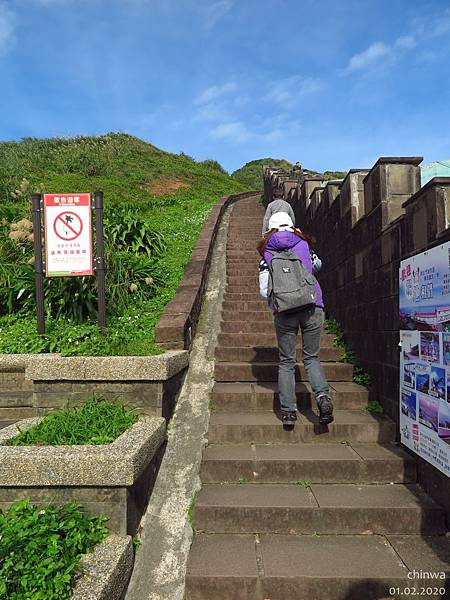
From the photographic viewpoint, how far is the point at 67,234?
397cm

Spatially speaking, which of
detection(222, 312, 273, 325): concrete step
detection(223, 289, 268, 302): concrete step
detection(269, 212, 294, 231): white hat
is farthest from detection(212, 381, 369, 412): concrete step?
detection(223, 289, 268, 302): concrete step

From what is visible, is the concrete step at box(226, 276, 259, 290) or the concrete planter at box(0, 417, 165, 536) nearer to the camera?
the concrete planter at box(0, 417, 165, 536)

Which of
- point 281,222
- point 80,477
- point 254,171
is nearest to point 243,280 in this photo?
point 281,222

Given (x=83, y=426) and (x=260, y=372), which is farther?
(x=260, y=372)

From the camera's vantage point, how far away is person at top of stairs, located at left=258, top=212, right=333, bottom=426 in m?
3.25

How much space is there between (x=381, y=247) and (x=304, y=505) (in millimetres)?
2320

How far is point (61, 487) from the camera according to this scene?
91.7 inches

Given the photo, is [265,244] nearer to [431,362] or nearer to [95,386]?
[431,362]

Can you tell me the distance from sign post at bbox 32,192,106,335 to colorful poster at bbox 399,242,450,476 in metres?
2.78

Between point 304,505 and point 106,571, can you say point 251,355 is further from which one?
point 106,571

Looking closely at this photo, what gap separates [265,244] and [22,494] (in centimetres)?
256

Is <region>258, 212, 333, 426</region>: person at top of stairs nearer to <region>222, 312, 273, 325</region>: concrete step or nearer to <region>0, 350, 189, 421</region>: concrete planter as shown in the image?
<region>0, 350, 189, 421</region>: concrete planter

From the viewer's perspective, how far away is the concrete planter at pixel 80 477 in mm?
2285

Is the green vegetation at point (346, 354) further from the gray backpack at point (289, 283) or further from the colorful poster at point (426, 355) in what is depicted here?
the gray backpack at point (289, 283)
